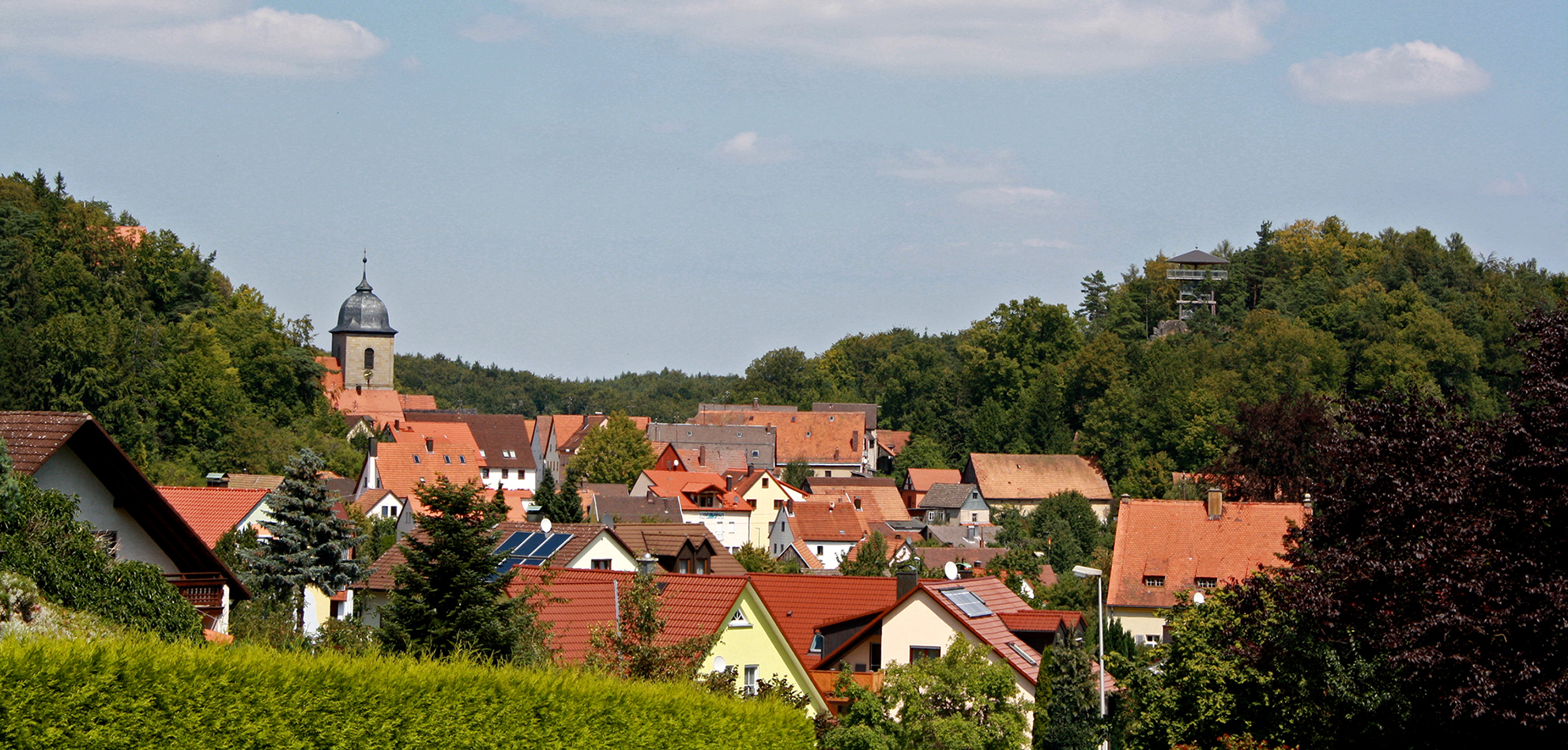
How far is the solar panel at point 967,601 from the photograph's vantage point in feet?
102

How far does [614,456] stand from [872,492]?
21.3 m

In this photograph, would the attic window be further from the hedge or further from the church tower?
the church tower

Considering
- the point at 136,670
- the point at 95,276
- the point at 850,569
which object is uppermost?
the point at 95,276

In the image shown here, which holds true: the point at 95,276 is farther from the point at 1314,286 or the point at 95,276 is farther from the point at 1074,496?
the point at 1314,286

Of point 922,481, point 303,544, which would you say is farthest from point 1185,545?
point 922,481

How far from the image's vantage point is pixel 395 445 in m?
102

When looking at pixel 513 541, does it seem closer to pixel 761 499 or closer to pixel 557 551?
pixel 557 551

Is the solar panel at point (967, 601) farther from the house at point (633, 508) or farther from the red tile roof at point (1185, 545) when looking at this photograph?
the house at point (633, 508)

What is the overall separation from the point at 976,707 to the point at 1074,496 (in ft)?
236

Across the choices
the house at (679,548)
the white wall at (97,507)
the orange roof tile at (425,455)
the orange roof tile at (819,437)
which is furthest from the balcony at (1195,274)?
the white wall at (97,507)

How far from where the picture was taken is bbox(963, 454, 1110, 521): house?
115125 mm

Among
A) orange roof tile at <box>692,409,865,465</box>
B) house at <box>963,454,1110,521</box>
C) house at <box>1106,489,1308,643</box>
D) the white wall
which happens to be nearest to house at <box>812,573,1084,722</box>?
house at <box>1106,489,1308,643</box>

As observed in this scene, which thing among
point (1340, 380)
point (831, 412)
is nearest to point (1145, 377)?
point (1340, 380)

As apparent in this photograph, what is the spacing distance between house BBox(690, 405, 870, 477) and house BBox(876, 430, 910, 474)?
6.38m
